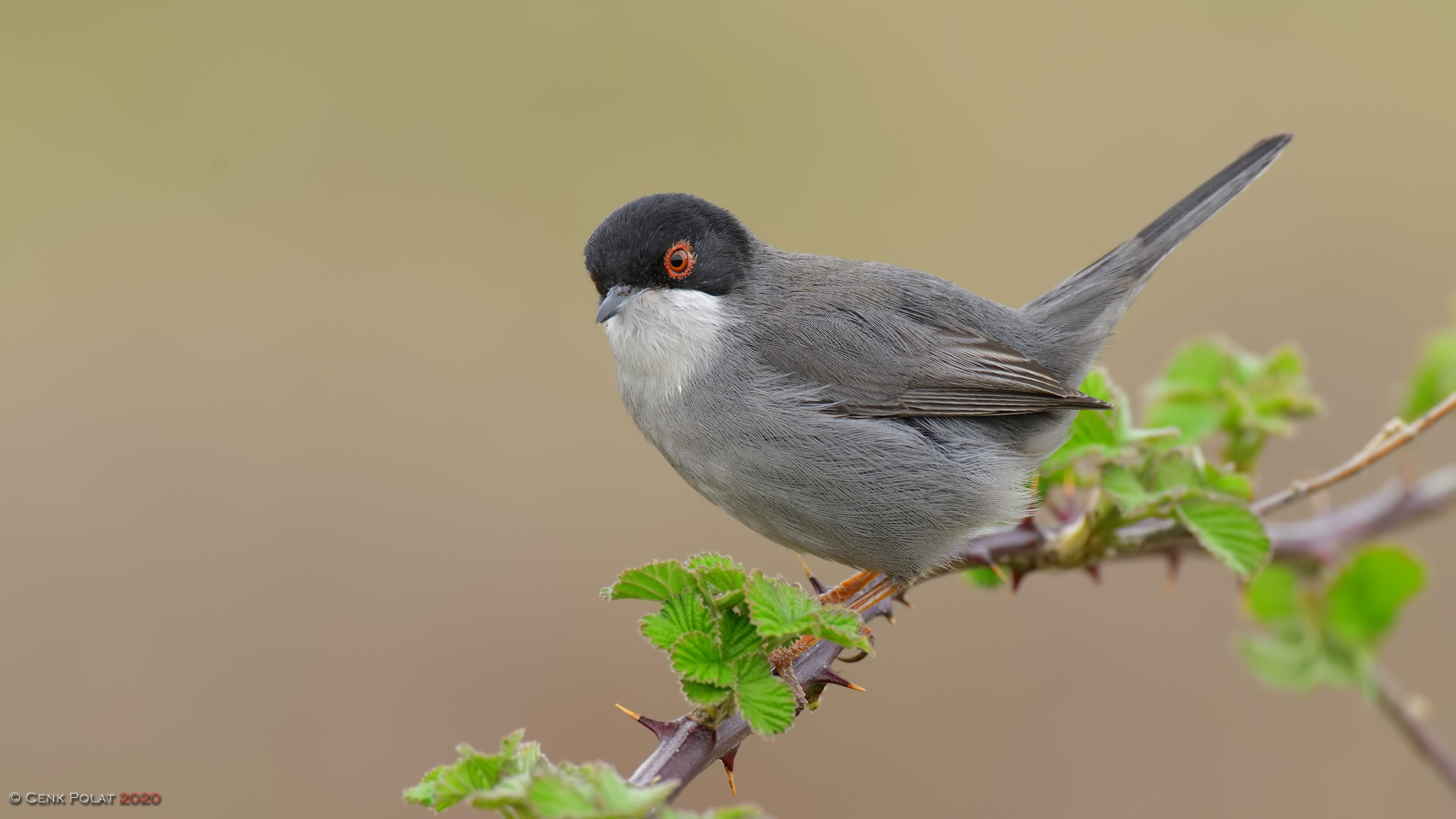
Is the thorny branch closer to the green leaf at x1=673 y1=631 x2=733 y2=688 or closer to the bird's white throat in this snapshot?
the green leaf at x1=673 y1=631 x2=733 y2=688

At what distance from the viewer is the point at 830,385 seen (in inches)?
145

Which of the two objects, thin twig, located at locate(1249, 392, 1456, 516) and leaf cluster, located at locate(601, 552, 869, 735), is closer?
leaf cluster, located at locate(601, 552, 869, 735)

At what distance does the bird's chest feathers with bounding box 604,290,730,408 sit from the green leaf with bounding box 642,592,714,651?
154 centimetres

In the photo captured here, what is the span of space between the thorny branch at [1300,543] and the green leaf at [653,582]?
0.59 metres

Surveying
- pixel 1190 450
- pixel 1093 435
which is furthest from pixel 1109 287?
pixel 1190 450

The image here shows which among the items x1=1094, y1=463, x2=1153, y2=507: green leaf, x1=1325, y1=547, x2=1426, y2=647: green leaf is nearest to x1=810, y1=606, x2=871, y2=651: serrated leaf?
x1=1094, y1=463, x2=1153, y2=507: green leaf

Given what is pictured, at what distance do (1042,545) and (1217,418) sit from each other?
71cm

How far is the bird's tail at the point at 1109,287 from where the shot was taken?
161 inches

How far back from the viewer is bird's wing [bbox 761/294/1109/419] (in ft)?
12.1

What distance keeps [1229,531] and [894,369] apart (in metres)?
1.33

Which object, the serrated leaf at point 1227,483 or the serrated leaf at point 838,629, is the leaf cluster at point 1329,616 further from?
the serrated leaf at point 838,629

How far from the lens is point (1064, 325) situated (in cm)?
411

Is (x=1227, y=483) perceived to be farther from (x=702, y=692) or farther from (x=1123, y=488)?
(x=702, y=692)

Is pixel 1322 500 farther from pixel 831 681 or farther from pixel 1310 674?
pixel 831 681
